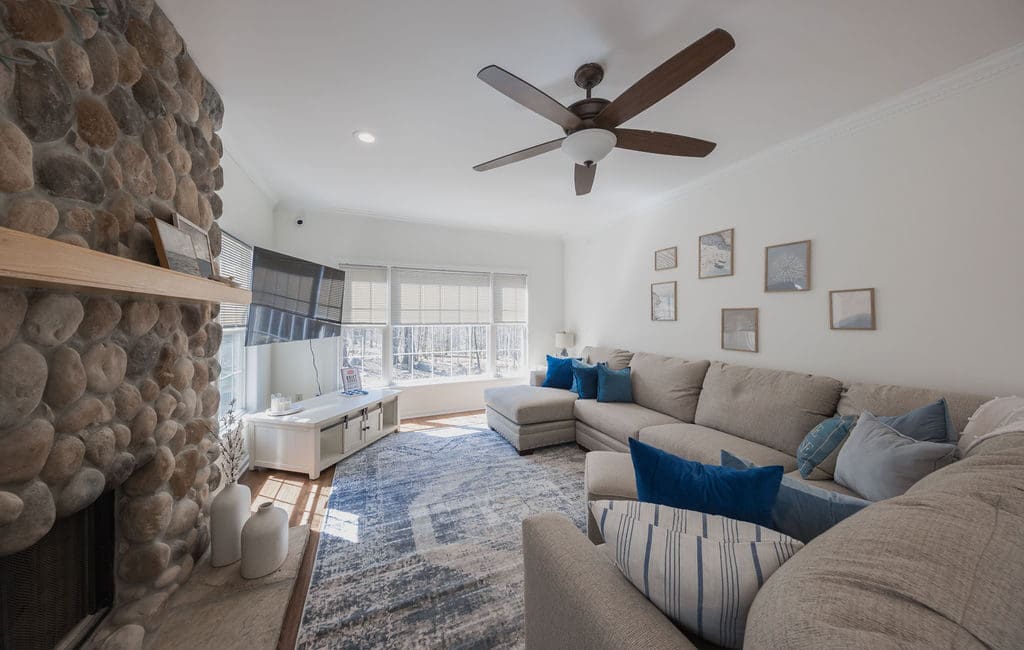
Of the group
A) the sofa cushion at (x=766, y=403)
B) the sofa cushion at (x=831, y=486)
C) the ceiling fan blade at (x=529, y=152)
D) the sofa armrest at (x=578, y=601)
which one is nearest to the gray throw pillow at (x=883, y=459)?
the sofa cushion at (x=831, y=486)

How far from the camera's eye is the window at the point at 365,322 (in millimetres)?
4359

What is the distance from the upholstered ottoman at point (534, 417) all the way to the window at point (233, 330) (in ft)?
7.53

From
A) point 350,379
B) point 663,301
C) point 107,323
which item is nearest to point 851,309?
point 663,301

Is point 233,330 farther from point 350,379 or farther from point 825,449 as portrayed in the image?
point 825,449

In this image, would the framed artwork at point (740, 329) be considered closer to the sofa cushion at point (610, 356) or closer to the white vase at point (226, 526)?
the sofa cushion at point (610, 356)

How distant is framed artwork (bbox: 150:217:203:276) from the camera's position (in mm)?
1383

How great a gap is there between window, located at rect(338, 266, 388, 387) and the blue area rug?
1.27m

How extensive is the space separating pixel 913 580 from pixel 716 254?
3238 mm

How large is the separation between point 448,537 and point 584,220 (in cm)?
388

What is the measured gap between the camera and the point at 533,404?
3461 millimetres

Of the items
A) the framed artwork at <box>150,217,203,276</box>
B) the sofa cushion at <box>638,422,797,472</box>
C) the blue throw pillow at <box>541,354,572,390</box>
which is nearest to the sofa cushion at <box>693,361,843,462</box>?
the sofa cushion at <box>638,422,797,472</box>

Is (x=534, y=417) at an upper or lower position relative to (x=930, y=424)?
lower

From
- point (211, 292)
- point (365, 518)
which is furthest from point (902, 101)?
point (365, 518)

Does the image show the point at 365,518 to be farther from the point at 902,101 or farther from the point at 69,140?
the point at 902,101
